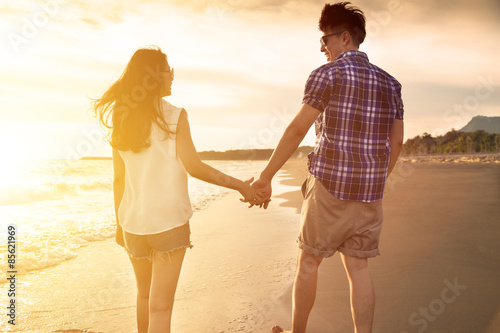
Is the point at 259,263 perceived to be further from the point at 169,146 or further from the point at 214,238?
the point at 169,146

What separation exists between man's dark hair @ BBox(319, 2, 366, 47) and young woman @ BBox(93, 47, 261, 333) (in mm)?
1156

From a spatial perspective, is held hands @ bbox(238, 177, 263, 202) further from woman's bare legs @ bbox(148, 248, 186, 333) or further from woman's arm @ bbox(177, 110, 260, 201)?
woman's bare legs @ bbox(148, 248, 186, 333)

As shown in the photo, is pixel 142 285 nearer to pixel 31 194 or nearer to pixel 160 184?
pixel 160 184

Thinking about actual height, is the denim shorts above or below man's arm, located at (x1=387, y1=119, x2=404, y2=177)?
below

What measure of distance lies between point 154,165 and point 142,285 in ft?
2.65

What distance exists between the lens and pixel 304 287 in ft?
8.31

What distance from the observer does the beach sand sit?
9.82 feet

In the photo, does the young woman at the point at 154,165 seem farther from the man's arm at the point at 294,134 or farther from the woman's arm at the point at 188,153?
the man's arm at the point at 294,134

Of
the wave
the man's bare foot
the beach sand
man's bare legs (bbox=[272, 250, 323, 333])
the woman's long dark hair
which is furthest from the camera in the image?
the wave

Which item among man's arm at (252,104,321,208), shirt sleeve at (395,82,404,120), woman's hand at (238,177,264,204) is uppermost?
shirt sleeve at (395,82,404,120)

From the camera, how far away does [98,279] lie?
4227 millimetres

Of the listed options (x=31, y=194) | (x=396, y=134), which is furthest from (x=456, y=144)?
(x=396, y=134)

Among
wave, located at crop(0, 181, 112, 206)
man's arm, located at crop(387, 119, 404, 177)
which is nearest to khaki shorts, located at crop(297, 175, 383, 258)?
man's arm, located at crop(387, 119, 404, 177)

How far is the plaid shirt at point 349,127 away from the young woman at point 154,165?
78 cm
